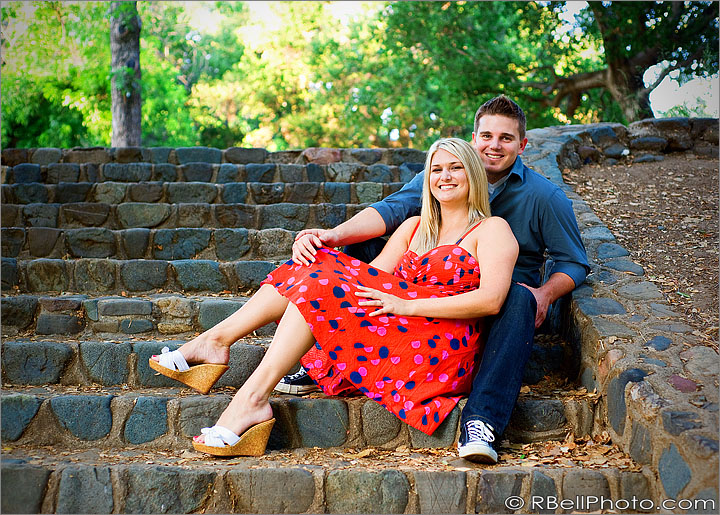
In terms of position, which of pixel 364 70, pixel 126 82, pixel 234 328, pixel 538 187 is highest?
pixel 364 70

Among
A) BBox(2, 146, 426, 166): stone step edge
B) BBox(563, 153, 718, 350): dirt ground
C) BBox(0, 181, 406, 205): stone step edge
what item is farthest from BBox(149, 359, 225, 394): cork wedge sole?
BBox(2, 146, 426, 166): stone step edge

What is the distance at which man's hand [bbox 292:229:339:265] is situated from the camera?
2.35 metres

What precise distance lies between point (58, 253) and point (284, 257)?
1363 mm

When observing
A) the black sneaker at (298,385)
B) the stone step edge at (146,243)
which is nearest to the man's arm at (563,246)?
the black sneaker at (298,385)

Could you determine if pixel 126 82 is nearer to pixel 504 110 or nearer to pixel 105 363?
pixel 105 363

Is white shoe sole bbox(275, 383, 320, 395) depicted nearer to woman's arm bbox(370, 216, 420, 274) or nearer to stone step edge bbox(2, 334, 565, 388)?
stone step edge bbox(2, 334, 565, 388)

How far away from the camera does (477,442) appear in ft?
6.72

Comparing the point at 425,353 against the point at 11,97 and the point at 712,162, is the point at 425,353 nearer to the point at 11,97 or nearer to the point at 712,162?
the point at 712,162

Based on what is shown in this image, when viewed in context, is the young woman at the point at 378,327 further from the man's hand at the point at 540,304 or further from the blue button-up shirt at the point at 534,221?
the blue button-up shirt at the point at 534,221

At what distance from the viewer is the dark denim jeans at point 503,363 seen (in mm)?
2143

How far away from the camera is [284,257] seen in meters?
3.89

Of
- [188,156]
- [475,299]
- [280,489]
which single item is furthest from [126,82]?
[280,489]

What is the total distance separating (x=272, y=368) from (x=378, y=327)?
1.28 feet

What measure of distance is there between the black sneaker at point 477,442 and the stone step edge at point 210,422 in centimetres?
25
